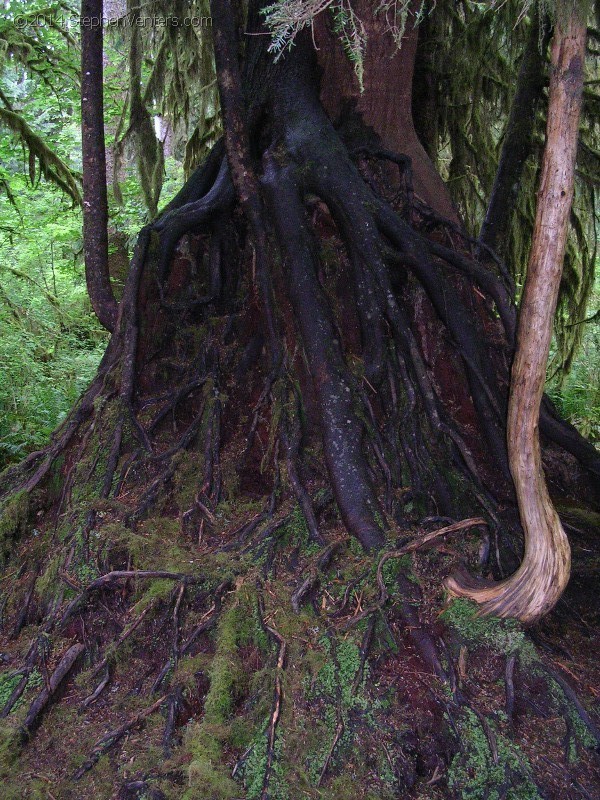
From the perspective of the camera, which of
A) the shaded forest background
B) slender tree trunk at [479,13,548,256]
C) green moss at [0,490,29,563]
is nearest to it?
green moss at [0,490,29,563]

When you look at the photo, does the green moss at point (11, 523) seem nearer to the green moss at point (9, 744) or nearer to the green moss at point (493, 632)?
the green moss at point (9, 744)

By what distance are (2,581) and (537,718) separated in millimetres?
2870

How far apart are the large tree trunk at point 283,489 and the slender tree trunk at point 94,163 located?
1.98 ft

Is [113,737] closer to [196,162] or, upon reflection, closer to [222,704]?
[222,704]

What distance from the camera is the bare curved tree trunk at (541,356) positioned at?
8.50 ft

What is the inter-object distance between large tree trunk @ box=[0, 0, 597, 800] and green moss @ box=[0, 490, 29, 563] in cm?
1

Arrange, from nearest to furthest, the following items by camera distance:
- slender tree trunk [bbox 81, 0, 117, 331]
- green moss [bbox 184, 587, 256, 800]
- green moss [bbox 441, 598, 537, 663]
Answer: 1. green moss [bbox 184, 587, 256, 800]
2. green moss [bbox 441, 598, 537, 663]
3. slender tree trunk [bbox 81, 0, 117, 331]

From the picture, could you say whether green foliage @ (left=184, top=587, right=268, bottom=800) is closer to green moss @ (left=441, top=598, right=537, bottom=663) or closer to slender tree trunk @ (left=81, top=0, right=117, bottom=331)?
green moss @ (left=441, top=598, right=537, bottom=663)

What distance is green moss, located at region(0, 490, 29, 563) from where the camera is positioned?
3.74 meters

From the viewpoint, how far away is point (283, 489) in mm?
3520

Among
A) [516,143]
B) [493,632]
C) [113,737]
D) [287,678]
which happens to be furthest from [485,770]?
[516,143]

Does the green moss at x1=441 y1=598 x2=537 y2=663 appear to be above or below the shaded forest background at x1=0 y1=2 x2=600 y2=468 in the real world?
below

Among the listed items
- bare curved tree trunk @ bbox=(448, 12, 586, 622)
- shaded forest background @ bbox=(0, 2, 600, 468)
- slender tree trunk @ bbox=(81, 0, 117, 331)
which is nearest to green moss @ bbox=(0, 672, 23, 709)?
bare curved tree trunk @ bbox=(448, 12, 586, 622)

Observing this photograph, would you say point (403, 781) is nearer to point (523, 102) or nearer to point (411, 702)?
point (411, 702)
